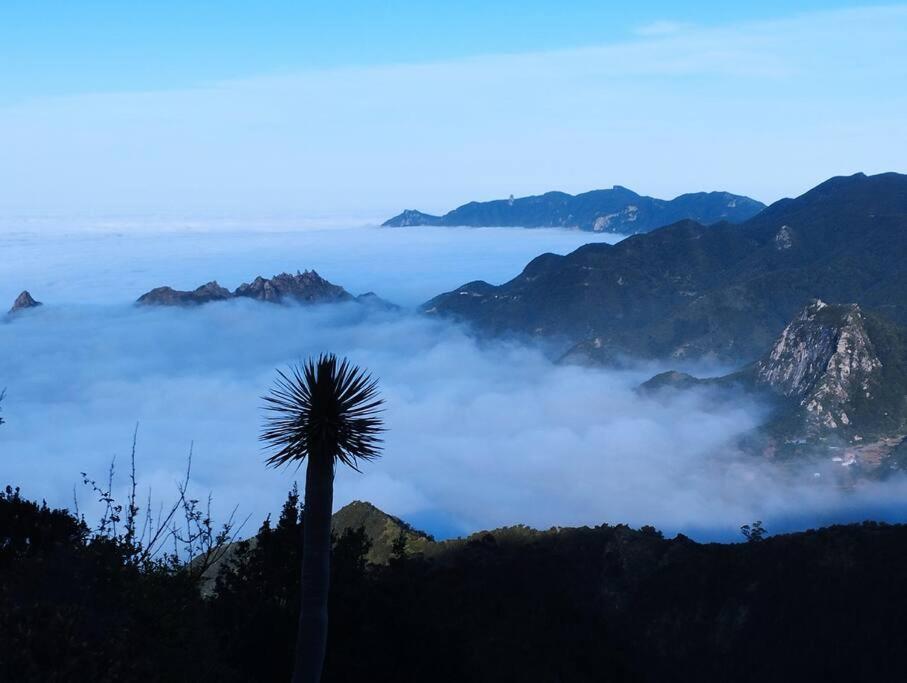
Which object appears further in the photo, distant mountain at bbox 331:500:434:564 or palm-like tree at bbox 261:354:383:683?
distant mountain at bbox 331:500:434:564

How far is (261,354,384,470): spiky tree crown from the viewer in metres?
18.9

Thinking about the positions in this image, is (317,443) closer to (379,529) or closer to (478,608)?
(478,608)

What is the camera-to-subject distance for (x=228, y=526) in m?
23.6

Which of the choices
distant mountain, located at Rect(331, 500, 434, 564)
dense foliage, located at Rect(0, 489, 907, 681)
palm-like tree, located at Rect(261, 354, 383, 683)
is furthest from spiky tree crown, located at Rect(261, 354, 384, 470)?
distant mountain, located at Rect(331, 500, 434, 564)

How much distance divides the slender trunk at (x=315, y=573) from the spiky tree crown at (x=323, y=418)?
0.47 metres

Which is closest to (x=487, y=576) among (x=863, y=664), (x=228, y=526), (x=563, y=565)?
(x=563, y=565)

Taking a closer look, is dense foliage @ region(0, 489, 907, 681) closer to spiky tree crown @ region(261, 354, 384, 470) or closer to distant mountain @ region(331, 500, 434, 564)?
spiky tree crown @ region(261, 354, 384, 470)

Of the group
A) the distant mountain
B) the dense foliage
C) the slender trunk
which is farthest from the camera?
the distant mountain

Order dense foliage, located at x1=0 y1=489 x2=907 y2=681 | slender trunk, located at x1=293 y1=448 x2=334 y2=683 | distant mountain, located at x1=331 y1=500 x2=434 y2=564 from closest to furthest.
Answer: slender trunk, located at x1=293 y1=448 x2=334 y2=683
dense foliage, located at x1=0 y1=489 x2=907 y2=681
distant mountain, located at x1=331 y1=500 x2=434 y2=564

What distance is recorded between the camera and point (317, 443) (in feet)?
61.8

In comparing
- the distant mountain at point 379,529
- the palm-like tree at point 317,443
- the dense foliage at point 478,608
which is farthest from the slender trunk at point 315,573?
the distant mountain at point 379,529

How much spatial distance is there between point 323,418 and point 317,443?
55 cm

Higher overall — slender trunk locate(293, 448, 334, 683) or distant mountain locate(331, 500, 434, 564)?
distant mountain locate(331, 500, 434, 564)

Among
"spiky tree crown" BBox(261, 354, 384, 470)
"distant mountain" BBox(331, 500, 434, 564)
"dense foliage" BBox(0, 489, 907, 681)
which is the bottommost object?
"dense foliage" BBox(0, 489, 907, 681)
